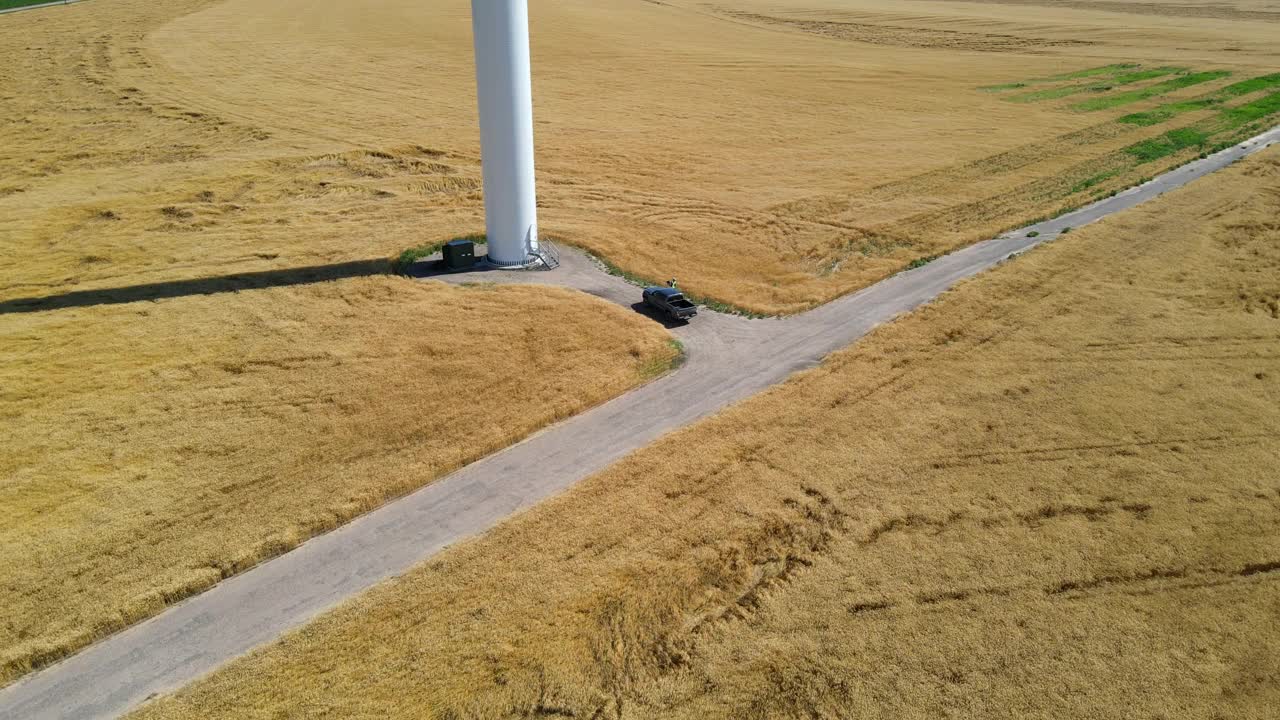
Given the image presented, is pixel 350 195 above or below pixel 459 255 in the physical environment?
below

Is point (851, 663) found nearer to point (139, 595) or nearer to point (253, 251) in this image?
point (139, 595)

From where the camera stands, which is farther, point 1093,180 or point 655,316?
point 1093,180

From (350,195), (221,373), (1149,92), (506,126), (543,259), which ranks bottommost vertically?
(221,373)

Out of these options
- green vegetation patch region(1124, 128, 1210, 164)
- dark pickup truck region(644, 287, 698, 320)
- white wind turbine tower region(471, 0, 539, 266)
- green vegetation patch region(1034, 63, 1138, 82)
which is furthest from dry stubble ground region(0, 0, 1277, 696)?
white wind turbine tower region(471, 0, 539, 266)

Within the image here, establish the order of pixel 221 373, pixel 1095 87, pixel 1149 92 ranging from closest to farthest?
1. pixel 221 373
2. pixel 1149 92
3. pixel 1095 87

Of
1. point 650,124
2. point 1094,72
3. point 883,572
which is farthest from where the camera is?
point 1094,72

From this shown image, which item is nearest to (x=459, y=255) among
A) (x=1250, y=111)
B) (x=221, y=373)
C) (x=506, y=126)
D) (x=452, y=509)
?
(x=506, y=126)

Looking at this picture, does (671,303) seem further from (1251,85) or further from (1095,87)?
(1251,85)

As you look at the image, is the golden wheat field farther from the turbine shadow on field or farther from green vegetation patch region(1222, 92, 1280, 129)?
green vegetation patch region(1222, 92, 1280, 129)

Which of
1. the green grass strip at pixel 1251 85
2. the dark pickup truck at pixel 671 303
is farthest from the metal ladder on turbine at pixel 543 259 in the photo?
the green grass strip at pixel 1251 85

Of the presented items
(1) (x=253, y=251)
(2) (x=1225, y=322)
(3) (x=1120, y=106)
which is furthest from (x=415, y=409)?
(3) (x=1120, y=106)
